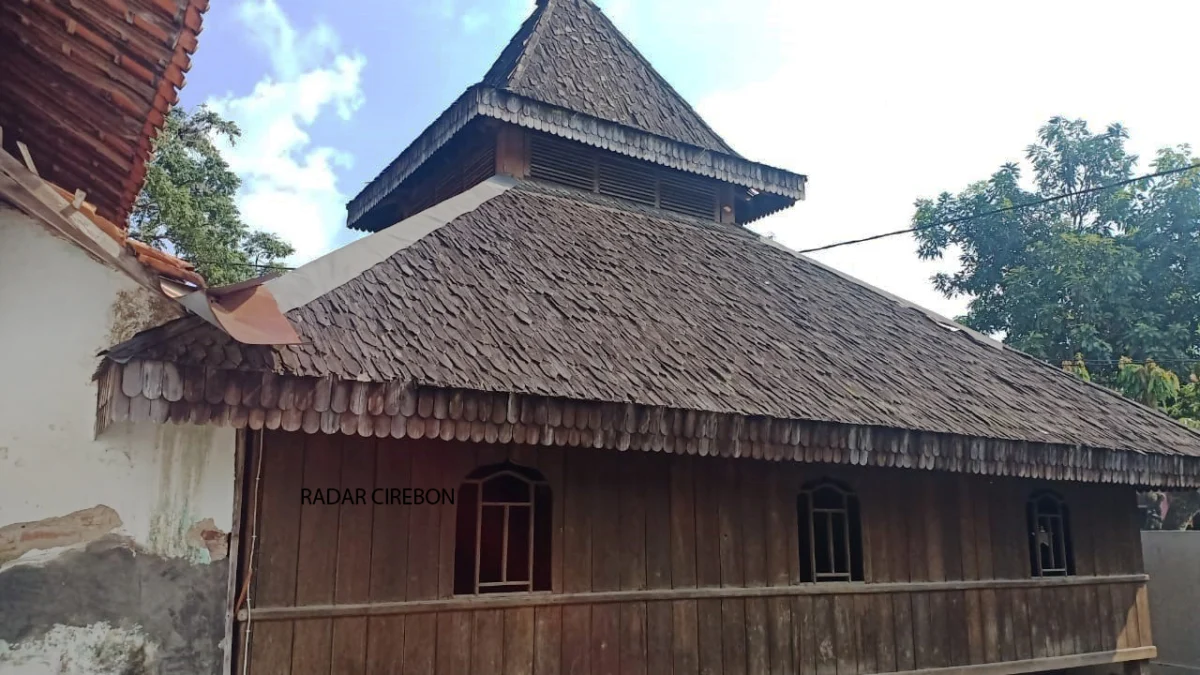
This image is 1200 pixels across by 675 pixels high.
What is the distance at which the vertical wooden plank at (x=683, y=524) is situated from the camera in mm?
6625

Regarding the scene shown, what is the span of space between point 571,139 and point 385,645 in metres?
5.51

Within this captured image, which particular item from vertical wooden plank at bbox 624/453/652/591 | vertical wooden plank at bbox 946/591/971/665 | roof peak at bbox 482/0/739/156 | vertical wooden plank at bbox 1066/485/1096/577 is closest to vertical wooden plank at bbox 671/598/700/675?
vertical wooden plank at bbox 624/453/652/591

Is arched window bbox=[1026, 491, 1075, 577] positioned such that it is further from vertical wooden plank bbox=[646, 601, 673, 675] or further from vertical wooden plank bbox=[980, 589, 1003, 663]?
vertical wooden plank bbox=[646, 601, 673, 675]

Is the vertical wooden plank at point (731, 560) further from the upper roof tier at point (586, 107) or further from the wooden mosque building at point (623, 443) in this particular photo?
the upper roof tier at point (586, 107)

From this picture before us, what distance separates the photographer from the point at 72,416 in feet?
15.2

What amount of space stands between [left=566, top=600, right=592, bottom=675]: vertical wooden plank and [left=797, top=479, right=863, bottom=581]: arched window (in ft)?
7.04

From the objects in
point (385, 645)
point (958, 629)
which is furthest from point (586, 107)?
point (958, 629)

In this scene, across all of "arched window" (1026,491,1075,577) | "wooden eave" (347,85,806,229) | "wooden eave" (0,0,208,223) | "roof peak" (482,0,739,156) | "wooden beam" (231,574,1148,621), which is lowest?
"wooden beam" (231,574,1148,621)

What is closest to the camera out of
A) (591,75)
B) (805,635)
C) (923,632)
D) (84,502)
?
(84,502)

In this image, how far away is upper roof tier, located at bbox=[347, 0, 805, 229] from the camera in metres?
8.86

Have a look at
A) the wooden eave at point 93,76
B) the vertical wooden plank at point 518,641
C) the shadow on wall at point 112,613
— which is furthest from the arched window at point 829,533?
the wooden eave at point 93,76

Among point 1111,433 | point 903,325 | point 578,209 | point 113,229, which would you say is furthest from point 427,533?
point 1111,433

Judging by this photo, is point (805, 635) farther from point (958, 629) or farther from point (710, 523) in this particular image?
point (958, 629)

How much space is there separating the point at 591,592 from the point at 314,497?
2083mm
